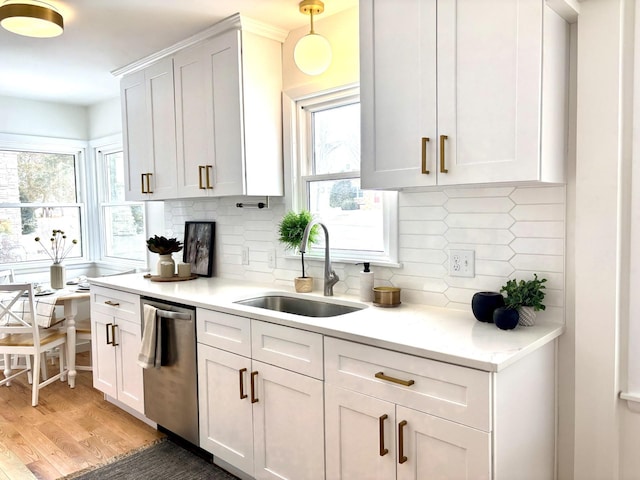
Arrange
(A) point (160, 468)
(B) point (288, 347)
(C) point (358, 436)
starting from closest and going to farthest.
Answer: (C) point (358, 436)
(B) point (288, 347)
(A) point (160, 468)

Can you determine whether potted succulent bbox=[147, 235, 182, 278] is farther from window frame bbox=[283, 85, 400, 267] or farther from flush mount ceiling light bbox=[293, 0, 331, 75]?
flush mount ceiling light bbox=[293, 0, 331, 75]

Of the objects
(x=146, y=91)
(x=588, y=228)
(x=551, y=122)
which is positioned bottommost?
(x=588, y=228)

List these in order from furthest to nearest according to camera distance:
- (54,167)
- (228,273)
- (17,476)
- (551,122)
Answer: (54,167) → (228,273) → (17,476) → (551,122)

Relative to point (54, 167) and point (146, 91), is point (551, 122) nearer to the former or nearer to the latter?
point (146, 91)

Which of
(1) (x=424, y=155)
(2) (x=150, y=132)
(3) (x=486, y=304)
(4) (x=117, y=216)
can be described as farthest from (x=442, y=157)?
(4) (x=117, y=216)

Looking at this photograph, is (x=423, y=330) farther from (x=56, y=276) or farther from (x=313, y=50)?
(x=56, y=276)

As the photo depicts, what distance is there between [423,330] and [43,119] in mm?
4472

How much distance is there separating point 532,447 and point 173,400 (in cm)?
186

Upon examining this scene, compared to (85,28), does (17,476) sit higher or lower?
lower

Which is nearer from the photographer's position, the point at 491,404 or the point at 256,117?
the point at 491,404

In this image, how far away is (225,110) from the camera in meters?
2.84

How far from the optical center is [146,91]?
3379mm

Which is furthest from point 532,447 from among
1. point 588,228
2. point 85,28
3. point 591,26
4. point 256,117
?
point 85,28

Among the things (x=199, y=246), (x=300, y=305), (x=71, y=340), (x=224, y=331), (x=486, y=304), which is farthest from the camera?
(x=71, y=340)
